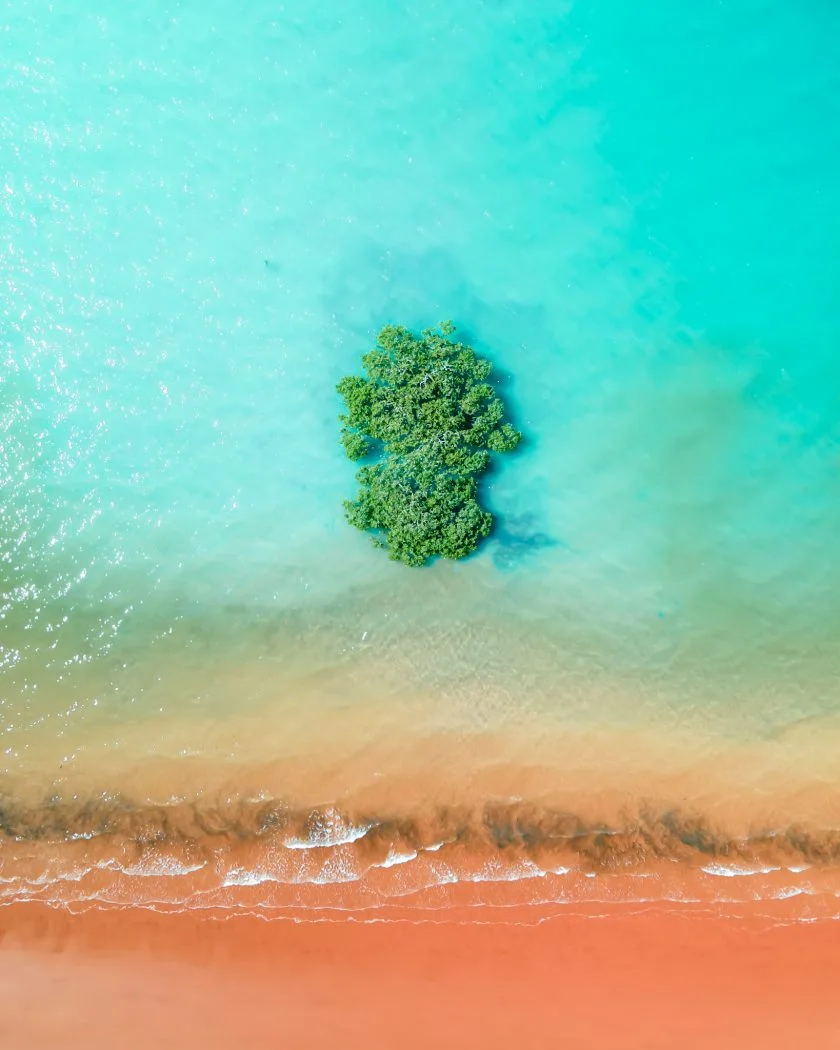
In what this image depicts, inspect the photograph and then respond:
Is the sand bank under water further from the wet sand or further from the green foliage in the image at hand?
the green foliage

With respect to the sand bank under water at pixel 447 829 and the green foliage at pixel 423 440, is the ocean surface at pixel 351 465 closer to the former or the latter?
the sand bank under water at pixel 447 829

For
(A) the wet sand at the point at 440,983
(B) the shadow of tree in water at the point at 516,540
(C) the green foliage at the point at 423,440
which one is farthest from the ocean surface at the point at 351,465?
(A) the wet sand at the point at 440,983

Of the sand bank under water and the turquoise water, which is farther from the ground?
the turquoise water

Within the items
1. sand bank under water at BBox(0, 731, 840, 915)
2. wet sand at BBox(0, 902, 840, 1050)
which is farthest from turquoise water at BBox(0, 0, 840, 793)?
wet sand at BBox(0, 902, 840, 1050)

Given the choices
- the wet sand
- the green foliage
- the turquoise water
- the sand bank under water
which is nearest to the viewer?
the wet sand

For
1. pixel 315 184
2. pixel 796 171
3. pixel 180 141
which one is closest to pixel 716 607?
Result: pixel 796 171

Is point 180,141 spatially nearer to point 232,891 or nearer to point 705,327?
point 705,327
